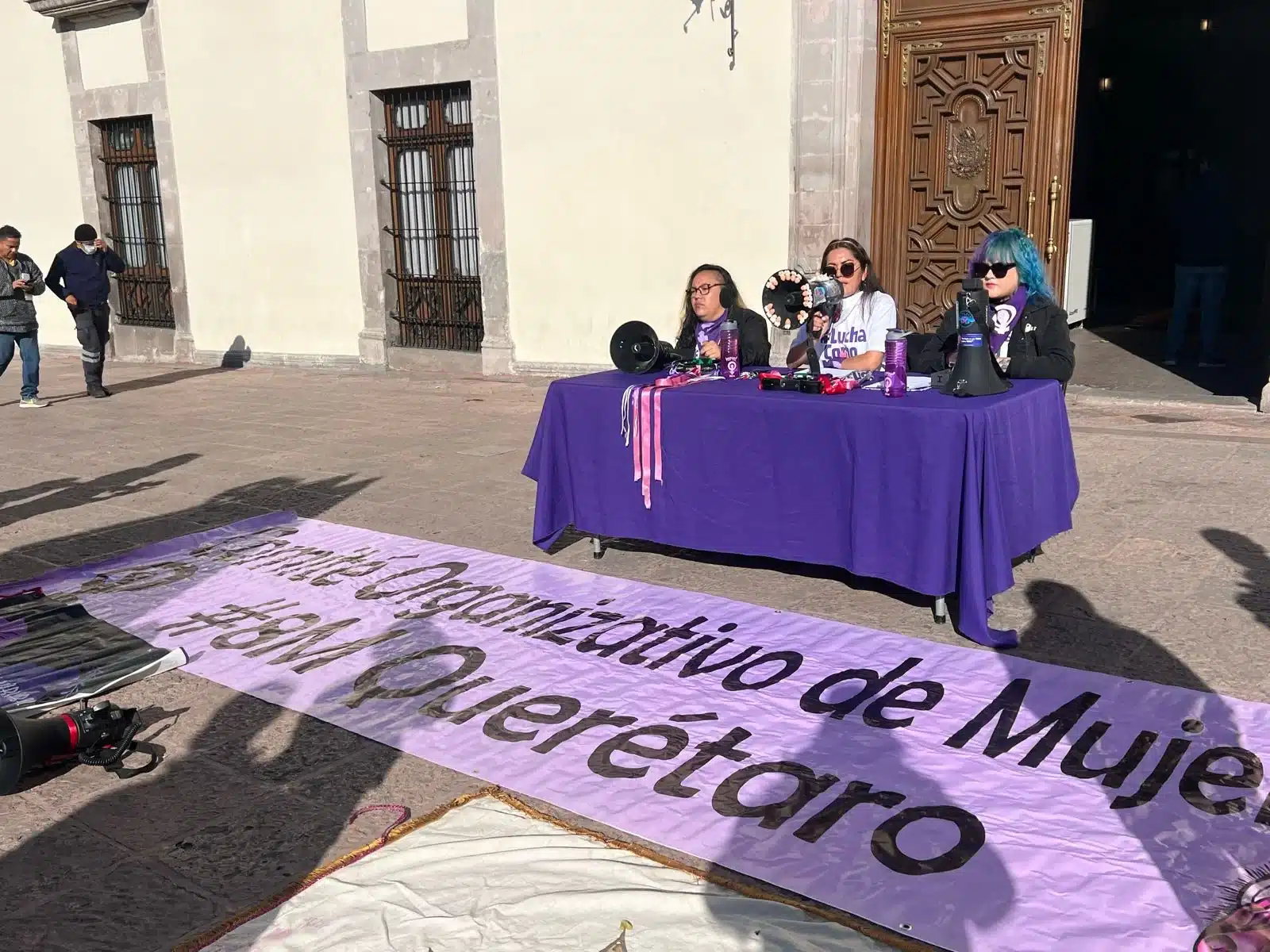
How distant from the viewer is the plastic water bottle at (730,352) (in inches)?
190

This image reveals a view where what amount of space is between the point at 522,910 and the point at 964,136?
746 centimetres

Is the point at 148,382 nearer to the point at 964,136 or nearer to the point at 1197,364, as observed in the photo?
the point at 964,136

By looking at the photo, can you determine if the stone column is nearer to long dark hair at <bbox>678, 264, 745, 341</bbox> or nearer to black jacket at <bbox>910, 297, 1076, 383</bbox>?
long dark hair at <bbox>678, 264, 745, 341</bbox>

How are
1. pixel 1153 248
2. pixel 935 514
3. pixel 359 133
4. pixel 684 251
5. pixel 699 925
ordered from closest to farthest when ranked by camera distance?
pixel 699 925
pixel 935 514
pixel 684 251
pixel 359 133
pixel 1153 248

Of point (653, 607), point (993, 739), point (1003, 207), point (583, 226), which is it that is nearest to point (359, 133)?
point (583, 226)

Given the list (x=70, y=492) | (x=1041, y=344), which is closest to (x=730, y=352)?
(x=1041, y=344)

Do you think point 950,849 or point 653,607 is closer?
point 950,849

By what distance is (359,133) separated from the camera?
11.6 metres

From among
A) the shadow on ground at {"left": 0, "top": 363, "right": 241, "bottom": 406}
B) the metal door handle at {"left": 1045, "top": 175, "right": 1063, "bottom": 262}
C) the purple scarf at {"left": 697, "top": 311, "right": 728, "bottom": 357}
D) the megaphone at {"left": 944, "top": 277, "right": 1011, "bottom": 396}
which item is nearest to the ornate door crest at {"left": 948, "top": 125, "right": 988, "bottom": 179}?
the metal door handle at {"left": 1045, "top": 175, "right": 1063, "bottom": 262}

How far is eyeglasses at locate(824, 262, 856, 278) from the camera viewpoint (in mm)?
4848

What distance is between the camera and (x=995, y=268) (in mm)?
4492

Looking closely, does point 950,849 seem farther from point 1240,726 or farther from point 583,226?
point 583,226

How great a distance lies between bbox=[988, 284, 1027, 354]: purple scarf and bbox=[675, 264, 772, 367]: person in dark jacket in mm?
1070

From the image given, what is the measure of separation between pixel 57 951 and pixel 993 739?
238cm
